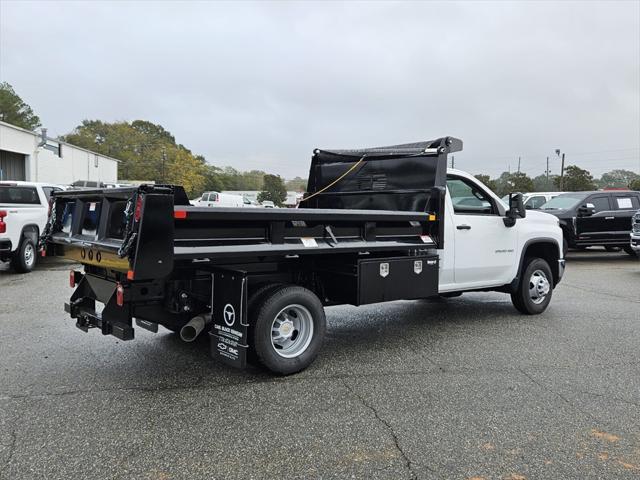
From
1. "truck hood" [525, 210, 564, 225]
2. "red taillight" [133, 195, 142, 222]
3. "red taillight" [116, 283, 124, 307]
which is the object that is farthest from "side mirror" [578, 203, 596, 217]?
"red taillight" [133, 195, 142, 222]

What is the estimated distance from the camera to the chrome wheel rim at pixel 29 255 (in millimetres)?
11173

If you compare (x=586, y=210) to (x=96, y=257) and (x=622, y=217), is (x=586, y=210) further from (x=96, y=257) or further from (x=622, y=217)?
(x=96, y=257)

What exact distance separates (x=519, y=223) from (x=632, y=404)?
3327 mm

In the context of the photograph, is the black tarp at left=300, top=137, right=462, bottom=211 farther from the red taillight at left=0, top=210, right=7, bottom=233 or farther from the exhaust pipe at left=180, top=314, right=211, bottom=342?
the red taillight at left=0, top=210, right=7, bottom=233

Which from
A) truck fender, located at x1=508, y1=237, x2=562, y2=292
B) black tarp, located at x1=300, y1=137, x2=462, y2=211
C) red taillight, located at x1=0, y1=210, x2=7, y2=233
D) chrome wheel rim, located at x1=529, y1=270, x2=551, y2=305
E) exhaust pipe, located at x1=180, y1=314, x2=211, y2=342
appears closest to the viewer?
exhaust pipe, located at x1=180, y1=314, x2=211, y2=342

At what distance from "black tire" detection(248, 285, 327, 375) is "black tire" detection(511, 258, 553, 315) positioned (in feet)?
11.9

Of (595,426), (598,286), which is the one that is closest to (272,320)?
(595,426)

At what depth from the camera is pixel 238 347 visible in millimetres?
4289

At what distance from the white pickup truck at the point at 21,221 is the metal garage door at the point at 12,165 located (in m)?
23.8

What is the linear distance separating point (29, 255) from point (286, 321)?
8.83 metres

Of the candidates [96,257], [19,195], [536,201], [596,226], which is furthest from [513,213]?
[536,201]

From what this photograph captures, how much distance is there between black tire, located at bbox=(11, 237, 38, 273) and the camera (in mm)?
10992

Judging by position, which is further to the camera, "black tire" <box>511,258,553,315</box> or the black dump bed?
"black tire" <box>511,258,553,315</box>

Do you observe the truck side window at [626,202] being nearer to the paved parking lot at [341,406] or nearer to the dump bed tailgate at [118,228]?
the paved parking lot at [341,406]
